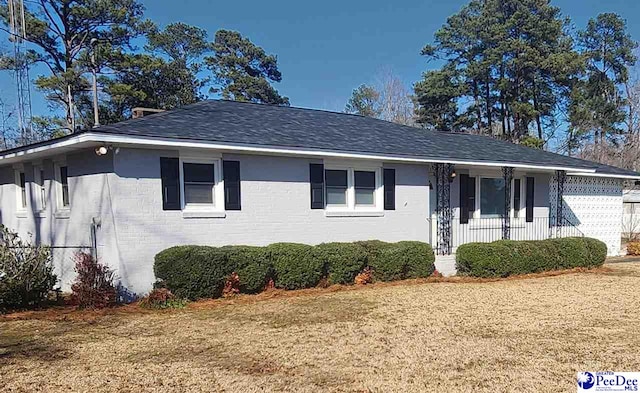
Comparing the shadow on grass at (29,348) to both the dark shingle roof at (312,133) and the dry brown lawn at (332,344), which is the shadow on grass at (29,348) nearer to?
the dry brown lawn at (332,344)

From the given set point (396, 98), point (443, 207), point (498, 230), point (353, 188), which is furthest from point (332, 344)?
point (396, 98)

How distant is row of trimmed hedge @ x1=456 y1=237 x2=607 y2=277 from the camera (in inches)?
415

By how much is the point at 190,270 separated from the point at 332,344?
341 centimetres

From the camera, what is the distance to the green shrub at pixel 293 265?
28.1 feet

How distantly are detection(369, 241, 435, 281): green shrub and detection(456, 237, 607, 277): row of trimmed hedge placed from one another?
3.55ft

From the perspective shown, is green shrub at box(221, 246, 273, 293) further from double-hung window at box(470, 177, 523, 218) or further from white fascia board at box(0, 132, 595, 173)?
double-hung window at box(470, 177, 523, 218)

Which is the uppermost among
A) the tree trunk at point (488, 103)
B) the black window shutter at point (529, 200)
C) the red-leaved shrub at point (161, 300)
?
the tree trunk at point (488, 103)

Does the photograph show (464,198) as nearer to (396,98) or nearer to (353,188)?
(353,188)

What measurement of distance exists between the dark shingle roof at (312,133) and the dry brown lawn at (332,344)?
340cm

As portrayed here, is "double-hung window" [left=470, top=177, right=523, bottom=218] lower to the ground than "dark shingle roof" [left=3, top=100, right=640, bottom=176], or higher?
lower

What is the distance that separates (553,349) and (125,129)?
297 inches

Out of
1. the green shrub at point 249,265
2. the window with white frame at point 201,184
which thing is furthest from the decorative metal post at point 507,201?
the window with white frame at point 201,184

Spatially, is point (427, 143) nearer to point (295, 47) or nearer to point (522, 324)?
point (522, 324)

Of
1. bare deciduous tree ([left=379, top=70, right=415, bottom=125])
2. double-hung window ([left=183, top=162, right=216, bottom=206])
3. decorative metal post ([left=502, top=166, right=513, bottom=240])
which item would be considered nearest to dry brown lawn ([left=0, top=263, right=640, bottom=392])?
double-hung window ([left=183, top=162, right=216, bottom=206])
